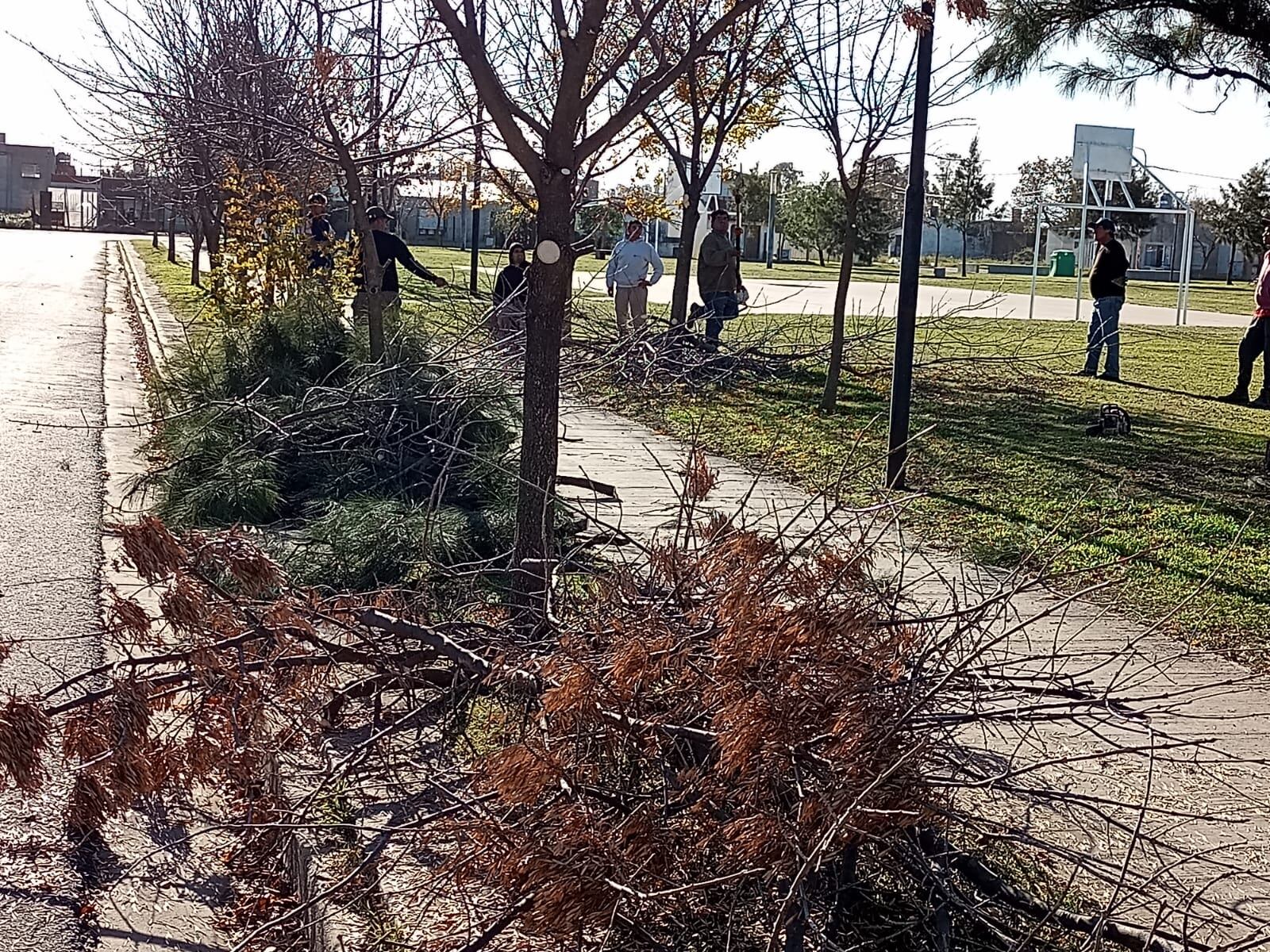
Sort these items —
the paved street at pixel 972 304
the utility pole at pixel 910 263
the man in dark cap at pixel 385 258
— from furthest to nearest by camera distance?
the paved street at pixel 972 304 < the man in dark cap at pixel 385 258 < the utility pole at pixel 910 263

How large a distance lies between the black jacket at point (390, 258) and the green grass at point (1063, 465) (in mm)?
2194

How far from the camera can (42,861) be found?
4176 mm

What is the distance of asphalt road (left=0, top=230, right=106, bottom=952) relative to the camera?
13.1 feet

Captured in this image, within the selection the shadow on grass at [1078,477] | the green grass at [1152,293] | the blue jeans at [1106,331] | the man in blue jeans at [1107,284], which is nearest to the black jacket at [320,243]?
the shadow on grass at [1078,477]

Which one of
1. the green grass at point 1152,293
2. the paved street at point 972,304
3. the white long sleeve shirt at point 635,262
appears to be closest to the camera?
the white long sleeve shirt at point 635,262

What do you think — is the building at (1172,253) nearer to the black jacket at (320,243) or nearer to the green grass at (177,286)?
the green grass at (177,286)

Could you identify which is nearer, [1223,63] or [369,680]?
[369,680]

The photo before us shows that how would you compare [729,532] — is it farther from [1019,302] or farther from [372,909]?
[1019,302]

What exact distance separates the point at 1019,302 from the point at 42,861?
30.9 meters

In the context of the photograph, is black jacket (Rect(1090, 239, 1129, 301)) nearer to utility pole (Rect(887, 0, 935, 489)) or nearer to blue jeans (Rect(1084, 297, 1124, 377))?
blue jeans (Rect(1084, 297, 1124, 377))

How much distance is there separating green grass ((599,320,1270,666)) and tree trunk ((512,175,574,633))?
627mm

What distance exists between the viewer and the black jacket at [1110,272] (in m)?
15.6

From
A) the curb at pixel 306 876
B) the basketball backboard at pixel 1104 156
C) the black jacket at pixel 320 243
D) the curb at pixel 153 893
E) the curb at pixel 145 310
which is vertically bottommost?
the curb at pixel 153 893

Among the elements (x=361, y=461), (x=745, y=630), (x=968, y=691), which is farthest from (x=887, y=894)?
(x=361, y=461)
